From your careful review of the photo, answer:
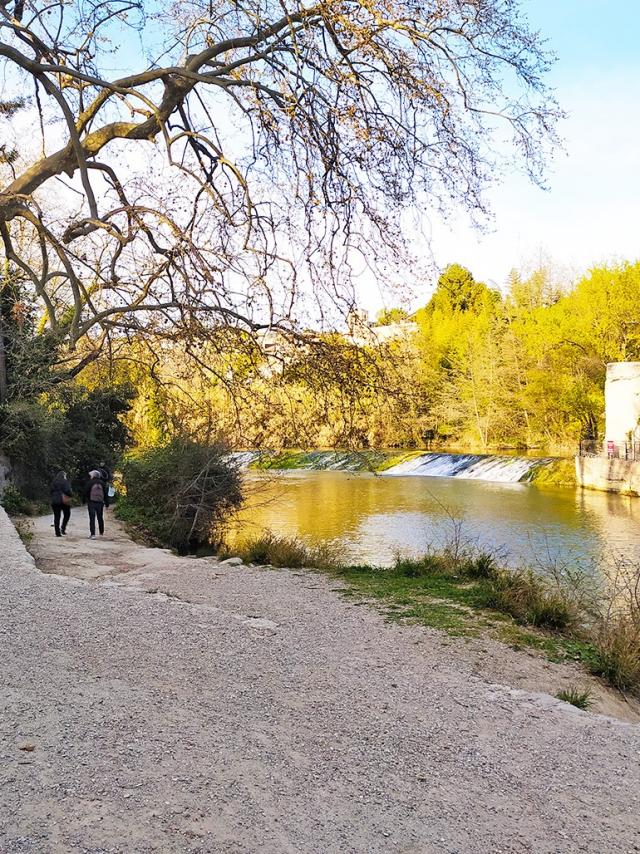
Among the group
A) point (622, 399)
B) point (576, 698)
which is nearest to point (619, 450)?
point (622, 399)

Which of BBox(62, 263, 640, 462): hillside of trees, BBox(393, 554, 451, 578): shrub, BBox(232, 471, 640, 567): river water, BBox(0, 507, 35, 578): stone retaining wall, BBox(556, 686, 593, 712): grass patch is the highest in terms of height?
BBox(62, 263, 640, 462): hillside of trees

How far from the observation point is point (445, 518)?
2167 cm

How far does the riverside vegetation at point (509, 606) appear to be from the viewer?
6.96 metres

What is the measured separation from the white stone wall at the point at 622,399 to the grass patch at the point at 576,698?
26659 millimetres

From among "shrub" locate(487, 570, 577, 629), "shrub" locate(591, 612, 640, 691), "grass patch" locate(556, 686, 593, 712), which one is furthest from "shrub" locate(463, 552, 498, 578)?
"grass patch" locate(556, 686, 593, 712)

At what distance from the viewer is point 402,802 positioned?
3557mm

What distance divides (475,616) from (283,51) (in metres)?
6.18

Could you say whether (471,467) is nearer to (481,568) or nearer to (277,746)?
(481,568)

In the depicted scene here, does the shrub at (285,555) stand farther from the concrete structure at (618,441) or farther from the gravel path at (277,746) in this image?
the concrete structure at (618,441)

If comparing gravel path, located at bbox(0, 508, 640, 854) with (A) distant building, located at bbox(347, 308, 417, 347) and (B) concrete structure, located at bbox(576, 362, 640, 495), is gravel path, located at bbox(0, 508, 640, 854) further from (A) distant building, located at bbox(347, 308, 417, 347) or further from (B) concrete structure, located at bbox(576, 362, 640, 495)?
(B) concrete structure, located at bbox(576, 362, 640, 495)

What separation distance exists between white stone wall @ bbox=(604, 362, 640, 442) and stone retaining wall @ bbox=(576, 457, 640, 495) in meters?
2.30

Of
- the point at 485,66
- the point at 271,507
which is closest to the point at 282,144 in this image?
the point at 485,66

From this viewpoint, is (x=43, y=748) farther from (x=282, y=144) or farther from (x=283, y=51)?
(x=283, y=51)

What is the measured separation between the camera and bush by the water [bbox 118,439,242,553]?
15.2m
